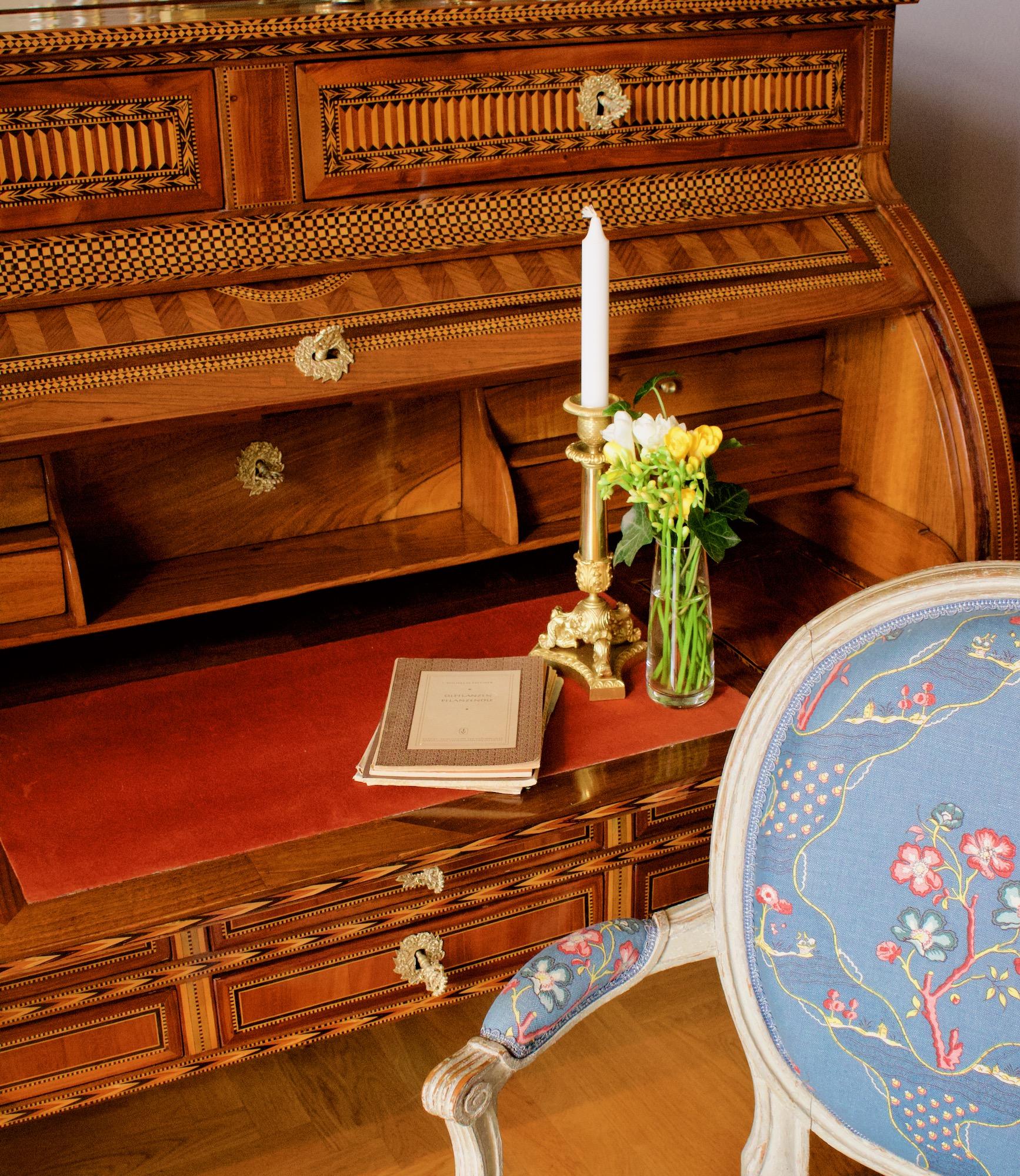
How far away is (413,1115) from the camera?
5.56 feet

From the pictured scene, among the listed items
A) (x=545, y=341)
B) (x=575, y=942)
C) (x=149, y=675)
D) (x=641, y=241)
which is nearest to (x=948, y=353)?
(x=641, y=241)

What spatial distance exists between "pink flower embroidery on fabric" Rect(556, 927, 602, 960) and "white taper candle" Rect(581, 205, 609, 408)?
60cm

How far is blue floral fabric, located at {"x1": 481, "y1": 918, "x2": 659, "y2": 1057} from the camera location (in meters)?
1.08

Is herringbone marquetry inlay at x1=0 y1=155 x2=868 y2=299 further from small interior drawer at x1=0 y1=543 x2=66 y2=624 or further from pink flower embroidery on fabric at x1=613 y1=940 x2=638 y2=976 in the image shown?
pink flower embroidery on fabric at x1=613 y1=940 x2=638 y2=976

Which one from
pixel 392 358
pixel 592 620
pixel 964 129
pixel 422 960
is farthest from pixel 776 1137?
pixel 964 129

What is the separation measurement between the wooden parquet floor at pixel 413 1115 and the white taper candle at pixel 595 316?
0.91 m

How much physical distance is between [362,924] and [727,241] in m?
0.95

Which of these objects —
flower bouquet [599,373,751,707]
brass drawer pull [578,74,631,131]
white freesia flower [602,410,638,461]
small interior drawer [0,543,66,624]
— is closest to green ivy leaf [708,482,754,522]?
flower bouquet [599,373,751,707]

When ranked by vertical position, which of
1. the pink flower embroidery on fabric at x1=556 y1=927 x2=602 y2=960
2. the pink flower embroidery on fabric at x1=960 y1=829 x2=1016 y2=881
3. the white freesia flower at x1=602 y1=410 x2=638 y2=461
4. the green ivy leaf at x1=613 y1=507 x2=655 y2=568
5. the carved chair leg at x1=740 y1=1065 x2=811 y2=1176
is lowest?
the carved chair leg at x1=740 y1=1065 x2=811 y2=1176

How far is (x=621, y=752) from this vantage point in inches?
56.1

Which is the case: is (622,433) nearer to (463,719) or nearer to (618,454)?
(618,454)

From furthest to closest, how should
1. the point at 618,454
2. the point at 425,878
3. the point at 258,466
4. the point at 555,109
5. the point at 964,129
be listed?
the point at 964,129 → the point at 258,466 → the point at 555,109 → the point at 618,454 → the point at 425,878

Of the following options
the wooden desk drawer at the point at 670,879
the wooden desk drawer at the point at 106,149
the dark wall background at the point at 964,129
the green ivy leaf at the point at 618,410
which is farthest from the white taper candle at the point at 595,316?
the dark wall background at the point at 964,129

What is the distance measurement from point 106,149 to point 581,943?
0.93 metres
